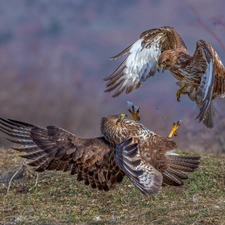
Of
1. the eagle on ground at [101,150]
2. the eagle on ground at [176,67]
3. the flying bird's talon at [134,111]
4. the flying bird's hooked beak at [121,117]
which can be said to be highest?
the eagle on ground at [176,67]

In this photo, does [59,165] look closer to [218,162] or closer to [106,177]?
[106,177]

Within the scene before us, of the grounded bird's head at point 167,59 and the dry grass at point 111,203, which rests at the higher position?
the grounded bird's head at point 167,59

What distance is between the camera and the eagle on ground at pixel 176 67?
A: 22.2 feet

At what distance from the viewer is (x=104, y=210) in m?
6.34

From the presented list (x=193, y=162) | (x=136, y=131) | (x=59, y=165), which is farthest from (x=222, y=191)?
(x=59, y=165)

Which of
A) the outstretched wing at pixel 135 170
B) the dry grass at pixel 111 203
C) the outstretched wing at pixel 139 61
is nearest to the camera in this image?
the outstretched wing at pixel 135 170

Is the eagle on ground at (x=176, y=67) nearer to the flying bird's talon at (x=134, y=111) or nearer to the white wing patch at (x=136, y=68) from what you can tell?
the white wing patch at (x=136, y=68)

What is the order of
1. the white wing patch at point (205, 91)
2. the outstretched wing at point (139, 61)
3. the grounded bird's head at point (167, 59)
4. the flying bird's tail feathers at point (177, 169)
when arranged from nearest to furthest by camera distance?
1. the flying bird's tail feathers at point (177, 169)
2. the white wing patch at point (205, 91)
3. the grounded bird's head at point (167, 59)
4. the outstretched wing at point (139, 61)

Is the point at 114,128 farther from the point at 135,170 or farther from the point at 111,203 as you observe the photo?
the point at 111,203

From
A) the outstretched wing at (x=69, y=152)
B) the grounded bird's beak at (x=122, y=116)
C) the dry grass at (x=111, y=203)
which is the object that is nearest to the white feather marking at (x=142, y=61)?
the dry grass at (x=111, y=203)

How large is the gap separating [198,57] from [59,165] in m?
2.12

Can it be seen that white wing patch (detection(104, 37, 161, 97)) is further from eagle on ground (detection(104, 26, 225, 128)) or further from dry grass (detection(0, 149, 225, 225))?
dry grass (detection(0, 149, 225, 225))

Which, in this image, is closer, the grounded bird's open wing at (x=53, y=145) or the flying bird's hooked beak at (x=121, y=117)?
the grounded bird's open wing at (x=53, y=145)

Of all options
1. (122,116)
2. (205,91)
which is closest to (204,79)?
(205,91)
